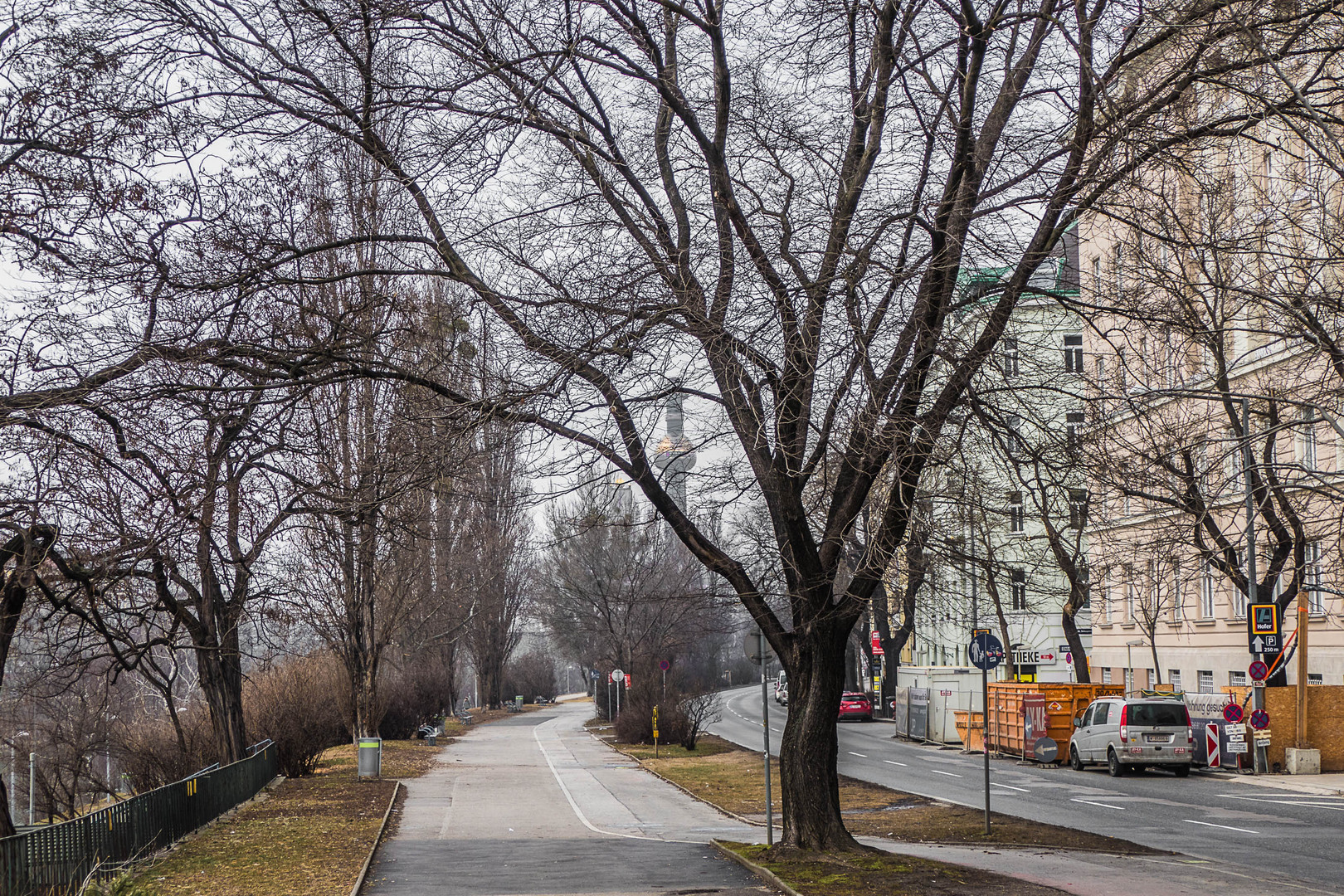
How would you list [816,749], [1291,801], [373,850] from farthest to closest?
[1291,801] → [373,850] → [816,749]

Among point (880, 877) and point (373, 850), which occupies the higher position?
point (880, 877)

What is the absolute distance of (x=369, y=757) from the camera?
2922 cm

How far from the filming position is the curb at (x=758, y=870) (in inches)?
494

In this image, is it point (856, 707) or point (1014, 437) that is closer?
point (1014, 437)

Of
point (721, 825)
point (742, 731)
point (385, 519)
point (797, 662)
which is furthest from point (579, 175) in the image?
point (742, 731)

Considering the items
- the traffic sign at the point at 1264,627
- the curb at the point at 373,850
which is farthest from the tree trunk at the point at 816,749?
the traffic sign at the point at 1264,627

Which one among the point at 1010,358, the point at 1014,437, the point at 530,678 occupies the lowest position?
the point at 530,678

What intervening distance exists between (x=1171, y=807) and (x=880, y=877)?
12.5 m

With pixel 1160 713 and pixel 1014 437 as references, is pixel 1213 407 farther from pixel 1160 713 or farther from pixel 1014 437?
pixel 1014 437

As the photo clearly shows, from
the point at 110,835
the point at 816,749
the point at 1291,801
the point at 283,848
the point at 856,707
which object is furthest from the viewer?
the point at 856,707

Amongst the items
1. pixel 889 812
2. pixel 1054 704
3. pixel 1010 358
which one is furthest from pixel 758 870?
pixel 1054 704

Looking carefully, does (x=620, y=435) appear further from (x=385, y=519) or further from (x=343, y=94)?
(x=343, y=94)

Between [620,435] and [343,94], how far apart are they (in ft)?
14.5

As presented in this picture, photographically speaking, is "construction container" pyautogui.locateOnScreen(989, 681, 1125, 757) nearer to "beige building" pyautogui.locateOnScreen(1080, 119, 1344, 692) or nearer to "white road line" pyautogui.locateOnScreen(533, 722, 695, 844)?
"beige building" pyautogui.locateOnScreen(1080, 119, 1344, 692)
